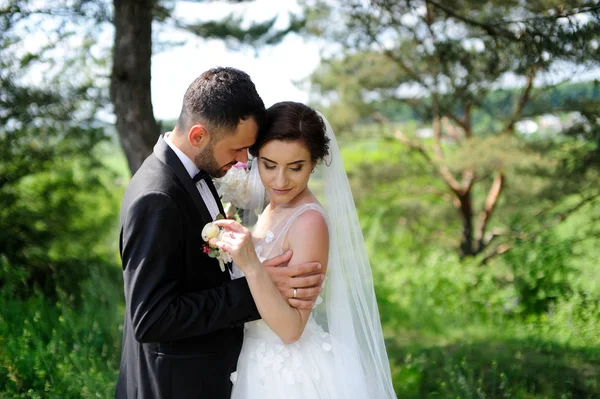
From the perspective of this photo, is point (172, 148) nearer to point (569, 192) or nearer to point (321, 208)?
point (321, 208)

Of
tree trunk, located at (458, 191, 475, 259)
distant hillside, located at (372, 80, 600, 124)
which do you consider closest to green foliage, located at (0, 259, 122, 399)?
distant hillside, located at (372, 80, 600, 124)

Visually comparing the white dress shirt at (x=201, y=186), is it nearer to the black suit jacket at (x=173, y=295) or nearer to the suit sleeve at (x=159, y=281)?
the black suit jacket at (x=173, y=295)

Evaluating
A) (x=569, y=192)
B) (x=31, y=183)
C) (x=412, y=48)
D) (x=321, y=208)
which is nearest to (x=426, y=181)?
(x=412, y=48)

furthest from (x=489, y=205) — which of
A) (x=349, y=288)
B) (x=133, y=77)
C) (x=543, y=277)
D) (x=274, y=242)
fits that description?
(x=274, y=242)

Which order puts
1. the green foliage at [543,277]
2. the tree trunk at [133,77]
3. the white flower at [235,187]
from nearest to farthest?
1. the white flower at [235,187]
2. the tree trunk at [133,77]
3. the green foliage at [543,277]

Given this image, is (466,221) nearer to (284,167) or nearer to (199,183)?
(284,167)

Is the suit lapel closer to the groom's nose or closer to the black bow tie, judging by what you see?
the black bow tie

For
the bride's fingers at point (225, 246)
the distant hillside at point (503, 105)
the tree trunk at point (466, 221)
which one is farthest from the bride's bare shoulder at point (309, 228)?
the tree trunk at point (466, 221)

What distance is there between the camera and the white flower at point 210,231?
6.29ft

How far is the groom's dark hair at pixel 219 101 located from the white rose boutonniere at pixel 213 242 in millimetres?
430

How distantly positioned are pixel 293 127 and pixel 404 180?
31.7 ft

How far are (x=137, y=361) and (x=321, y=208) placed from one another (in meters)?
0.97

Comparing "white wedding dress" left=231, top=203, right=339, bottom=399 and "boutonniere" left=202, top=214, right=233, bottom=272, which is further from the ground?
"boutonniere" left=202, top=214, right=233, bottom=272

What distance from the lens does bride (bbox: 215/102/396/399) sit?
2.30m
